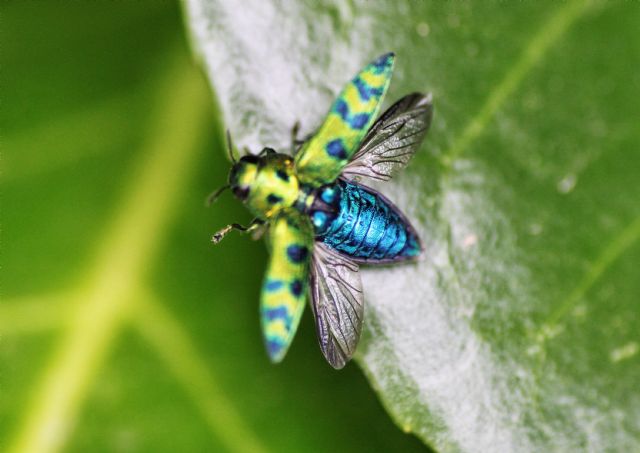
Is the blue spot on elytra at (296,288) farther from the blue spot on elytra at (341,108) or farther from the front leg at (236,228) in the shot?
the blue spot on elytra at (341,108)

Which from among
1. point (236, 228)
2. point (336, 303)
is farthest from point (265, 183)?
point (336, 303)

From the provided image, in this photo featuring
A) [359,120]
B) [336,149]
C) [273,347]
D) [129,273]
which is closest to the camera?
[273,347]

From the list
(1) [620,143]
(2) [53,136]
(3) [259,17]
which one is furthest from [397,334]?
(2) [53,136]

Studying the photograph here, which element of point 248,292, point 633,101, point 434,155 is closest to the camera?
point 633,101

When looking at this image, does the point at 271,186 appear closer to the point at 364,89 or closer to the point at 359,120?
the point at 359,120

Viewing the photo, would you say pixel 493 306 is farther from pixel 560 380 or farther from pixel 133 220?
pixel 133 220
